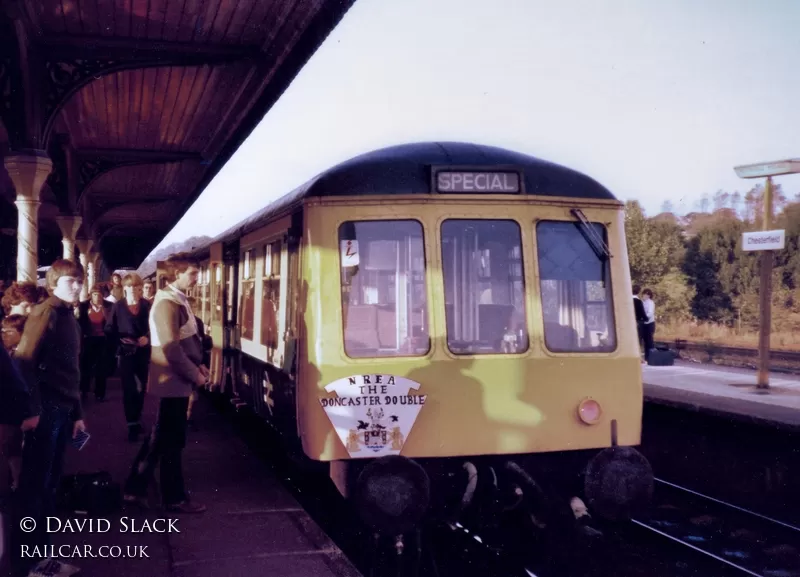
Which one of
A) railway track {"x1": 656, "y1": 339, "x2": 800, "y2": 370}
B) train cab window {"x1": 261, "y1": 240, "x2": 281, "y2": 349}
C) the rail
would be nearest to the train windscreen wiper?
train cab window {"x1": 261, "y1": 240, "x2": 281, "y2": 349}

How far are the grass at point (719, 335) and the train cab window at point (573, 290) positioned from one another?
2025 cm

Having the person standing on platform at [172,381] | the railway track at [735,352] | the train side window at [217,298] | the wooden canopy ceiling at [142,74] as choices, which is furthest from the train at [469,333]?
the railway track at [735,352]

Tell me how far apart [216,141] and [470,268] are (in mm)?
8682

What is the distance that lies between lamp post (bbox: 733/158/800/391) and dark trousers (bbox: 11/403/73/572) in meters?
9.12

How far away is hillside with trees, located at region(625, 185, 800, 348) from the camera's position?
Answer: 30.5 metres

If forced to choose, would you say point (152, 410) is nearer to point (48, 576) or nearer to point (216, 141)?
point (216, 141)

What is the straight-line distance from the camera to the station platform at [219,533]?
4.88 metres

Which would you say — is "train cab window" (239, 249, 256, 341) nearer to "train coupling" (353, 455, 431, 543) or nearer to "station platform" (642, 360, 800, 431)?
"train coupling" (353, 455, 431, 543)

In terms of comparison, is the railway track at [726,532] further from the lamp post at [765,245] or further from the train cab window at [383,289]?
the lamp post at [765,245]

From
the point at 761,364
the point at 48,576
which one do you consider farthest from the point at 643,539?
the point at 761,364

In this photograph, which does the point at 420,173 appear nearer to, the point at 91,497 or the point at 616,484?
the point at 616,484

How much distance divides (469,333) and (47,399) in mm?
2537

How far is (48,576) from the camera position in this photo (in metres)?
4.47

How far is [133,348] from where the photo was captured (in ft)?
28.7
